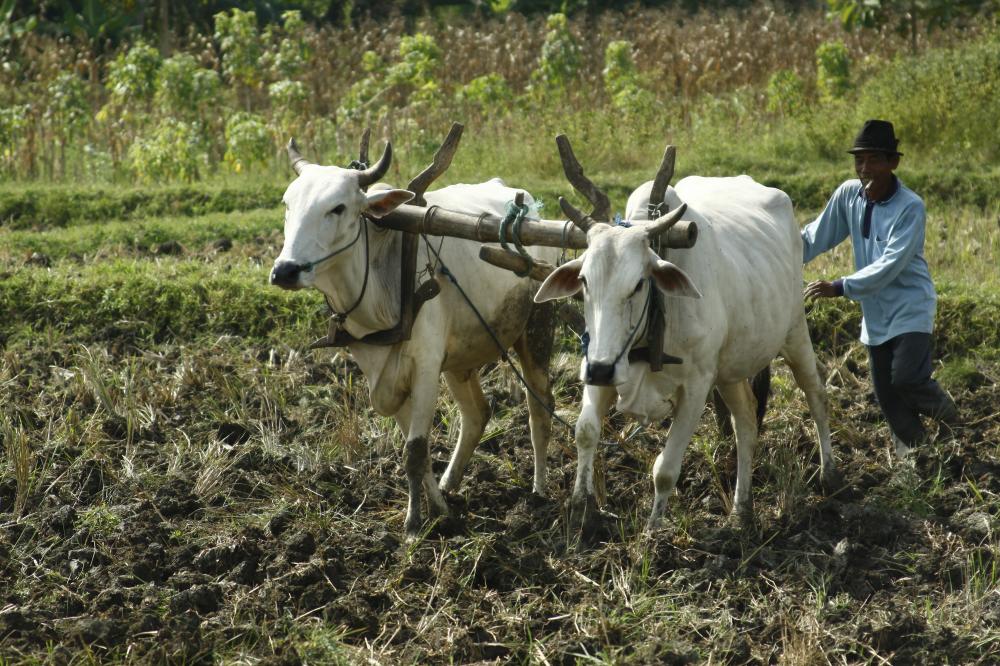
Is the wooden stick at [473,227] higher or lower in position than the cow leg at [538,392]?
higher

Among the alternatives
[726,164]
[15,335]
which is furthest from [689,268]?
[726,164]

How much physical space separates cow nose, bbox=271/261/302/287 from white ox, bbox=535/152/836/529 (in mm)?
842

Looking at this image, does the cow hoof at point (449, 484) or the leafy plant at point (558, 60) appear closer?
the cow hoof at point (449, 484)

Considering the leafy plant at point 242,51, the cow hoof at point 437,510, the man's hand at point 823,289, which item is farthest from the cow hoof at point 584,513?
the leafy plant at point 242,51

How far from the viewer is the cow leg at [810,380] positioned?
231 inches

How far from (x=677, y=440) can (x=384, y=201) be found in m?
1.39

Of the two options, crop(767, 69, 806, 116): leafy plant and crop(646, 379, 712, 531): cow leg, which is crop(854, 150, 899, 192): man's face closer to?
crop(646, 379, 712, 531): cow leg

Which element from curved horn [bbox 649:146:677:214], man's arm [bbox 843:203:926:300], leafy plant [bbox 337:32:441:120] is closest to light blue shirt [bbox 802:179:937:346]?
man's arm [bbox 843:203:926:300]

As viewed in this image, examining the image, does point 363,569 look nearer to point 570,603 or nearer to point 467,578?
point 467,578

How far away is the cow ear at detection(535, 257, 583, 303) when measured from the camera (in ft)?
15.2

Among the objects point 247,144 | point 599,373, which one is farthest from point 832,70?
point 599,373

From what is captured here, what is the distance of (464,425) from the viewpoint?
230 inches

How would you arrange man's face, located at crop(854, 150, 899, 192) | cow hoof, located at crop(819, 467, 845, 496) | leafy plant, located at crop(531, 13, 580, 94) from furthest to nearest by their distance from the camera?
1. leafy plant, located at crop(531, 13, 580, 94)
2. cow hoof, located at crop(819, 467, 845, 496)
3. man's face, located at crop(854, 150, 899, 192)

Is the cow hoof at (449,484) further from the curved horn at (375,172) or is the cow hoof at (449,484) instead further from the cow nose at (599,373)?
the cow nose at (599,373)
